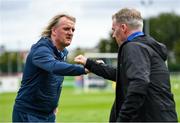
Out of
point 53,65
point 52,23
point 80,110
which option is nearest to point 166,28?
point 80,110

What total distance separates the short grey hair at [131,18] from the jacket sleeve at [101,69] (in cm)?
94

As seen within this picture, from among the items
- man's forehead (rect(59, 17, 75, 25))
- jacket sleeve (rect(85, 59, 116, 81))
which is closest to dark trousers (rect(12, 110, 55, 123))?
jacket sleeve (rect(85, 59, 116, 81))

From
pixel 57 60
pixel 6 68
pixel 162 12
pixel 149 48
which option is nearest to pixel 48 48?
pixel 57 60

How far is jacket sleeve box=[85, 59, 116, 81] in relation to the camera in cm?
804

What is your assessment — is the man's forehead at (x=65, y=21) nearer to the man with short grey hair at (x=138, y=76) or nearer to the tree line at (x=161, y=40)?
the man with short grey hair at (x=138, y=76)

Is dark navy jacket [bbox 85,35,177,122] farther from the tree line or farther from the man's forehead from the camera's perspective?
the tree line

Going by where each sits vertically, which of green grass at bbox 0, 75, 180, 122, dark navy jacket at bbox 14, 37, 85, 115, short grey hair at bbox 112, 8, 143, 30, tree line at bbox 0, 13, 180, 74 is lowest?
tree line at bbox 0, 13, 180, 74

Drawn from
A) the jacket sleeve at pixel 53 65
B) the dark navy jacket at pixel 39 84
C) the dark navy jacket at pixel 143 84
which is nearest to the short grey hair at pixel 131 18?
the dark navy jacket at pixel 143 84

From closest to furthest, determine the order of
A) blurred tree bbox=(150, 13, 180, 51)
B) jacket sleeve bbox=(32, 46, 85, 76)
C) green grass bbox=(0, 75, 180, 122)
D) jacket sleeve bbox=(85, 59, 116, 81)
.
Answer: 1. jacket sleeve bbox=(85, 59, 116, 81)
2. jacket sleeve bbox=(32, 46, 85, 76)
3. green grass bbox=(0, 75, 180, 122)
4. blurred tree bbox=(150, 13, 180, 51)

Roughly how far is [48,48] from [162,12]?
15745 centimetres

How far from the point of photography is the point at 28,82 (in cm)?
859

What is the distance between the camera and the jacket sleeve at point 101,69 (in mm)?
8039

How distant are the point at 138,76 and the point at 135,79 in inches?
1.6

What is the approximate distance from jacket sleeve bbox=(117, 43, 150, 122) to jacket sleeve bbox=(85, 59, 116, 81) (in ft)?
3.59
